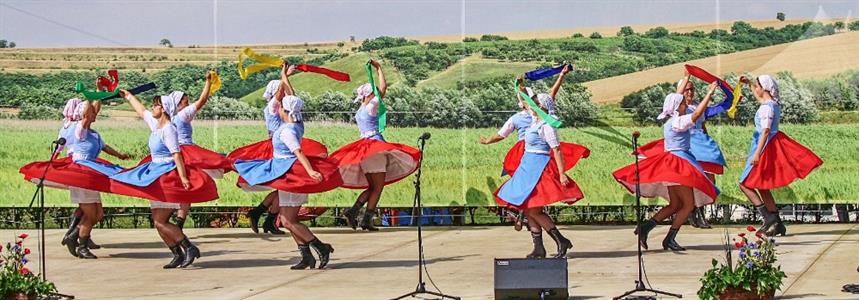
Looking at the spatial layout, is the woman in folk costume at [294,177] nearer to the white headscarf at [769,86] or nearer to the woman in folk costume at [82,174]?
the woman in folk costume at [82,174]

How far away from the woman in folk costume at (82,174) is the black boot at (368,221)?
11.8 feet

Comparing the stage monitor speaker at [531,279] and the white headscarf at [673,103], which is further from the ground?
the white headscarf at [673,103]

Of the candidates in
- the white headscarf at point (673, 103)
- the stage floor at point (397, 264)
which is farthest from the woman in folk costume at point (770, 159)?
the white headscarf at point (673, 103)

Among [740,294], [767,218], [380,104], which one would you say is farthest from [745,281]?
[380,104]

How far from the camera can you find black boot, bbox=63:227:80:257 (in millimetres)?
17156

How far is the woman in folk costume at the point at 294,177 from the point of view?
15.1 metres

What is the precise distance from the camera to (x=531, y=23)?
20.4 m

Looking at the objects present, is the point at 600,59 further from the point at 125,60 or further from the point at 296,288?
the point at 296,288

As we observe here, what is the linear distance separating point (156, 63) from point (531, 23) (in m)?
4.81

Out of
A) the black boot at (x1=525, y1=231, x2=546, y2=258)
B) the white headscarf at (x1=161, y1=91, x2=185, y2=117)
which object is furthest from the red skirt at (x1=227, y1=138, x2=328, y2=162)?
the black boot at (x1=525, y1=231, x2=546, y2=258)

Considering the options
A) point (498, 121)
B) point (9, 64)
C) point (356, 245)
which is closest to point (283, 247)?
point (356, 245)

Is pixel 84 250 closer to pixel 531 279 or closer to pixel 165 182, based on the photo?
pixel 165 182

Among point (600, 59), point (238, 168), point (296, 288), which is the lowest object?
point (296, 288)

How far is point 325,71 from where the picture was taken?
772 inches
